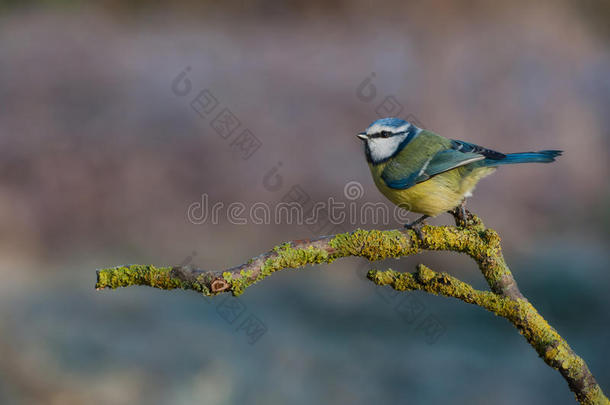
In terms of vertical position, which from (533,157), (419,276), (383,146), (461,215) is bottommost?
(419,276)

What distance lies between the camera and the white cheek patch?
216 cm

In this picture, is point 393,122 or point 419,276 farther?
point 393,122

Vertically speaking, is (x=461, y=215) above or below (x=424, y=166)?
below

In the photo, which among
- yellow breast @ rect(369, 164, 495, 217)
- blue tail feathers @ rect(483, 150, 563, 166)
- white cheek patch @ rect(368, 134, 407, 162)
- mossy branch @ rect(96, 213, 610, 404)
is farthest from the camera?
white cheek patch @ rect(368, 134, 407, 162)

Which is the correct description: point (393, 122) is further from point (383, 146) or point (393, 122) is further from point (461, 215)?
point (461, 215)

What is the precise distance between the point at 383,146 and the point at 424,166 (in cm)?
17

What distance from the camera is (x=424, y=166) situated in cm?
212

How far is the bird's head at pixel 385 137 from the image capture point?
82.8 inches

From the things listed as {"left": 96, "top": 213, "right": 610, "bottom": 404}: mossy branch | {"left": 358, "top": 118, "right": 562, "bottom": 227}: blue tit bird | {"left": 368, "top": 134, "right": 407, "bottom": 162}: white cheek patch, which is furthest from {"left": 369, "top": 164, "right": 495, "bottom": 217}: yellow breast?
{"left": 96, "top": 213, "right": 610, "bottom": 404}: mossy branch

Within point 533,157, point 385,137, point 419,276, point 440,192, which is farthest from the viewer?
point 385,137

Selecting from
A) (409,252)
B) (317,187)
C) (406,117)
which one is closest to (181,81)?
(317,187)

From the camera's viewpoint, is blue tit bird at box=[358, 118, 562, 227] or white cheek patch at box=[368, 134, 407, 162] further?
white cheek patch at box=[368, 134, 407, 162]

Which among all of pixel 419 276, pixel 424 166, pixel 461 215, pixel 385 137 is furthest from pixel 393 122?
pixel 419 276

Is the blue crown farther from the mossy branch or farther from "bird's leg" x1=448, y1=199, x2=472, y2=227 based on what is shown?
the mossy branch
